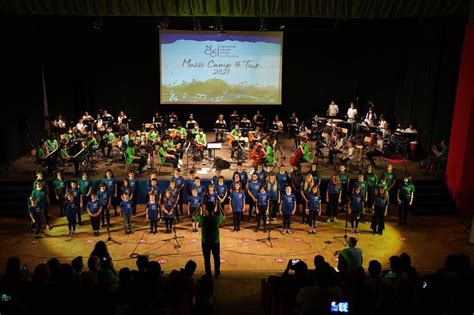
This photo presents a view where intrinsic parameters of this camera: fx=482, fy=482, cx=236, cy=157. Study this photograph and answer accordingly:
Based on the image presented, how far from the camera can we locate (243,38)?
68.3 feet

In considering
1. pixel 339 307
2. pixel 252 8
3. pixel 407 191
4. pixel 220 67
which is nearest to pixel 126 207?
pixel 252 8

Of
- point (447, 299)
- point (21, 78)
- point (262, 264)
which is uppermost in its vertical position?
point (21, 78)

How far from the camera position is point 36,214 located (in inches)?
475

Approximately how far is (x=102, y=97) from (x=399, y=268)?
17768mm

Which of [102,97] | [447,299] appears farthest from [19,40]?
[447,299]

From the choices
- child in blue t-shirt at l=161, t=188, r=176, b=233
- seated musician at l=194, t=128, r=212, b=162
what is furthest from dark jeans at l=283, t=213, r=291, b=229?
seated musician at l=194, t=128, r=212, b=162

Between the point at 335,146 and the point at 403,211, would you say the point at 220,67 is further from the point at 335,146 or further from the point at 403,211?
the point at 403,211

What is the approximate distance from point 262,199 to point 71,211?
4.82 m

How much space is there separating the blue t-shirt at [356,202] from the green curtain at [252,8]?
530 centimetres

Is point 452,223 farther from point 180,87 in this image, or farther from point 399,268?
point 180,87

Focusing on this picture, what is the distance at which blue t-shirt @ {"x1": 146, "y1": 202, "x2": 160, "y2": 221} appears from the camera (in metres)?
12.1

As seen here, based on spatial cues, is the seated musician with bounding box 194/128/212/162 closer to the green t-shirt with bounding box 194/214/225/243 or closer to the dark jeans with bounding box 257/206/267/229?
the dark jeans with bounding box 257/206/267/229

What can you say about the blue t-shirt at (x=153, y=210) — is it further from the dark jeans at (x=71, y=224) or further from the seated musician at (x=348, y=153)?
the seated musician at (x=348, y=153)

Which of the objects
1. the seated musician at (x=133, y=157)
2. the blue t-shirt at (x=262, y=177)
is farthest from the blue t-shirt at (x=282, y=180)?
the seated musician at (x=133, y=157)
